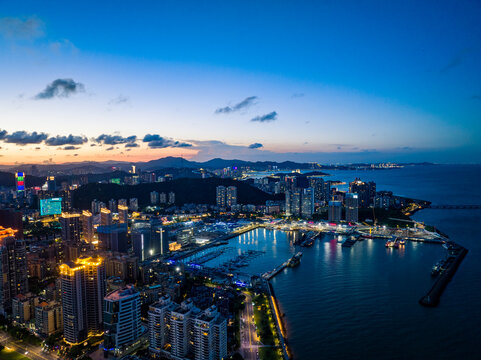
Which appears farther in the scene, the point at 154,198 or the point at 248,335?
the point at 154,198

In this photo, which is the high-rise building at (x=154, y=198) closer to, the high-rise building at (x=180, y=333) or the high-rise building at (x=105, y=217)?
the high-rise building at (x=105, y=217)

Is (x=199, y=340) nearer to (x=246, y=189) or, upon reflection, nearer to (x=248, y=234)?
(x=248, y=234)

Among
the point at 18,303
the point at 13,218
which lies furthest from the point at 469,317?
the point at 13,218

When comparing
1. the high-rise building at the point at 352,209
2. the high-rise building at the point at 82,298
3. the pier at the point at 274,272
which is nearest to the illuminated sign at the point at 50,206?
the high-rise building at the point at 82,298

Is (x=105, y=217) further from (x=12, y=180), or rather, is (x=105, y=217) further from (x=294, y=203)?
(x=12, y=180)

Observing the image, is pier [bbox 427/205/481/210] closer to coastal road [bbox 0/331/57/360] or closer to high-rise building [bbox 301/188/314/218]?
high-rise building [bbox 301/188/314/218]

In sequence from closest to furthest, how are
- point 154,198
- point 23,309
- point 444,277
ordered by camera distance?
point 23,309
point 444,277
point 154,198

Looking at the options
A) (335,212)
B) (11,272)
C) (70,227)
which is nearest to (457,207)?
(335,212)

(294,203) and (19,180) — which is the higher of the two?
(19,180)
